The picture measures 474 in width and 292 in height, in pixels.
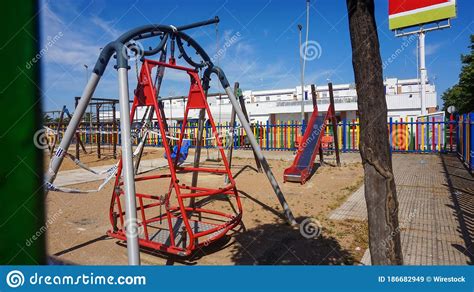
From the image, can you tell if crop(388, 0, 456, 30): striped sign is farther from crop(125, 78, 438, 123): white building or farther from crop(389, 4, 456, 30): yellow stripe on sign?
crop(125, 78, 438, 123): white building

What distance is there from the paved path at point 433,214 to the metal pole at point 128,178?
2.43 m

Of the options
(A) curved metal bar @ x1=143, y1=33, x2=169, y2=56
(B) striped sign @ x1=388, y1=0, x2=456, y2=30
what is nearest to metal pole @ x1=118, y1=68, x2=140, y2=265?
(A) curved metal bar @ x1=143, y1=33, x2=169, y2=56

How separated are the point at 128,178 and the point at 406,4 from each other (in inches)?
875

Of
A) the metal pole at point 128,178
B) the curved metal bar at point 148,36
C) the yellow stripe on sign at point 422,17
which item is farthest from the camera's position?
the yellow stripe on sign at point 422,17

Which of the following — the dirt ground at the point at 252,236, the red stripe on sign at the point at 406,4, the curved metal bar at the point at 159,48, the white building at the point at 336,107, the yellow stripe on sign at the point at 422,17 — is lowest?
the dirt ground at the point at 252,236

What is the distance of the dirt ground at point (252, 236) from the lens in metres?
3.72

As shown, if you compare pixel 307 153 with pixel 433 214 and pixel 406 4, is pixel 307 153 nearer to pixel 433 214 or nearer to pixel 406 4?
pixel 433 214

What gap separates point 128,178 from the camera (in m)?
2.66

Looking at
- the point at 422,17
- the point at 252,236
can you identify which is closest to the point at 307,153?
the point at 252,236

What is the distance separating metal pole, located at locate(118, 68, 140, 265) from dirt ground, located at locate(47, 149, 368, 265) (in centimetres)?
130

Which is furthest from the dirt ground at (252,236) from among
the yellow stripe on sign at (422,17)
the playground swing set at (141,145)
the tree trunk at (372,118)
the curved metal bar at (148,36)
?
the yellow stripe on sign at (422,17)

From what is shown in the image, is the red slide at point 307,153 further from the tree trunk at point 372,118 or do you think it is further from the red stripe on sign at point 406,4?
the red stripe on sign at point 406,4
